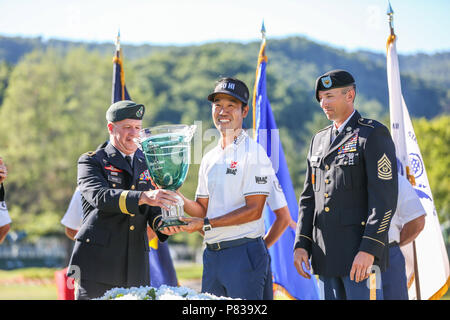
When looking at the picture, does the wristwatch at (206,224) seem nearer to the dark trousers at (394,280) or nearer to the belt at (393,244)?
the dark trousers at (394,280)

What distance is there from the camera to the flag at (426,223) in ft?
20.2

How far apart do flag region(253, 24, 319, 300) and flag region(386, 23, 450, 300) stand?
1147 millimetres

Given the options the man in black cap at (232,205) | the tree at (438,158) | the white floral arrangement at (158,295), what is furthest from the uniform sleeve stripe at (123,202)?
the tree at (438,158)

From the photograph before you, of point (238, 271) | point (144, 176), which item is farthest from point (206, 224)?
point (144, 176)

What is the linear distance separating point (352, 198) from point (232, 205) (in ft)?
3.00

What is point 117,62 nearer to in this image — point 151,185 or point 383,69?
point 151,185

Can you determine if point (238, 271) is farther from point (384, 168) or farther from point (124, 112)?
point (124, 112)

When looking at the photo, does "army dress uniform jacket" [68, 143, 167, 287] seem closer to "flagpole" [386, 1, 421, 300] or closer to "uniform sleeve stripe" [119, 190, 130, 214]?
"uniform sleeve stripe" [119, 190, 130, 214]

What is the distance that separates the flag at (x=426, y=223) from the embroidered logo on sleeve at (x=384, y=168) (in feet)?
8.46

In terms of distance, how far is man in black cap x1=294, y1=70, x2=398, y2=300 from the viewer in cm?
371

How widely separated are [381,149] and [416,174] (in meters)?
2.83

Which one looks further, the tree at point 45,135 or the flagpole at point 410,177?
the tree at point 45,135

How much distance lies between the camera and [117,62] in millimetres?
7324
